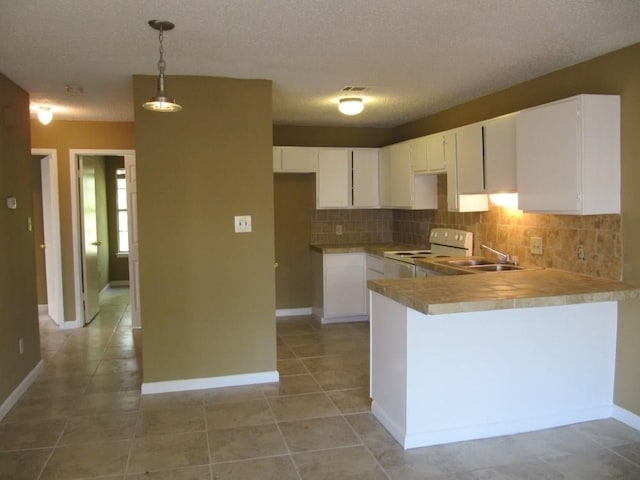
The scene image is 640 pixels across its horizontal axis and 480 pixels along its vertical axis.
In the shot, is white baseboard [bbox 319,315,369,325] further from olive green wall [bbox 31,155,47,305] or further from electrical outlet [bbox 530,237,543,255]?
olive green wall [bbox 31,155,47,305]

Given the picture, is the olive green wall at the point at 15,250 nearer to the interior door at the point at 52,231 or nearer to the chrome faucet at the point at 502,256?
the interior door at the point at 52,231

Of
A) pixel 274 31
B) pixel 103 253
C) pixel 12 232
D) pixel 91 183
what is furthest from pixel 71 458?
pixel 103 253

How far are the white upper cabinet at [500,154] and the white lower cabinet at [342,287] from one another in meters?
2.28

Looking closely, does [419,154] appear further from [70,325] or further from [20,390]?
[70,325]

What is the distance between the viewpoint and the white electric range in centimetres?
497

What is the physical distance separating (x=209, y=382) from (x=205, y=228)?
1.22 metres

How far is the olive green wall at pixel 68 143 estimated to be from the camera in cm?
596

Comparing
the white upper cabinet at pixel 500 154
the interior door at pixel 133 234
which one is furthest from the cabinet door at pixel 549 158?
the interior door at pixel 133 234

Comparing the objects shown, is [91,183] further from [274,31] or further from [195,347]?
[274,31]

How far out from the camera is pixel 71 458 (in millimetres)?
2996

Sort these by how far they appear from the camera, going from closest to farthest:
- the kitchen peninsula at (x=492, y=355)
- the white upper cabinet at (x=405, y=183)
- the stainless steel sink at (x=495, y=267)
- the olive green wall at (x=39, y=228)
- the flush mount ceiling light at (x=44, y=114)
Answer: the kitchen peninsula at (x=492, y=355)
the stainless steel sink at (x=495, y=267)
the flush mount ceiling light at (x=44, y=114)
the white upper cabinet at (x=405, y=183)
the olive green wall at (x=39, y=228)

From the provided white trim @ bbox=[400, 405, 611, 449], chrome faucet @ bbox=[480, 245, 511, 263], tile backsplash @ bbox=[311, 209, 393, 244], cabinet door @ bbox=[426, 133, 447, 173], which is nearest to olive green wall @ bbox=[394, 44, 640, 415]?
white trim @ bbox=[400, 405, 611, 449]

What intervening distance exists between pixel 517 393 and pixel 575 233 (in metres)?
1.25

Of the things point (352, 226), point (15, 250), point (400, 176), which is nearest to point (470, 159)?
point (400, 176)
